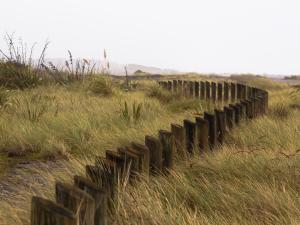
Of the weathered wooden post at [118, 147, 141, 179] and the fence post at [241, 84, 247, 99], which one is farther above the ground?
the weathered wooden post at [118, 147, 141, 179]

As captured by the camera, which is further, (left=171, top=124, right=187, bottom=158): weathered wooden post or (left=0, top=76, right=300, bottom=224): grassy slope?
(left=171, top=124, right=187, bottom=158): weathered wooden post

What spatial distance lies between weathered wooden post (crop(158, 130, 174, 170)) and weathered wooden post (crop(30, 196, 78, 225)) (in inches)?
67.2

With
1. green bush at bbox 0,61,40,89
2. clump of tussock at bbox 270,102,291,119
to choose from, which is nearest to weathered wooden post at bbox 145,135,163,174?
clump of tussock at bbox 270,102,291,119

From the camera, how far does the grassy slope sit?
2.36 meters

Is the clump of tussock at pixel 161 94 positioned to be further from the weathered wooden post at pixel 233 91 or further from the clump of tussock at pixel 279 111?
the clump of tussock at pixel 279 111

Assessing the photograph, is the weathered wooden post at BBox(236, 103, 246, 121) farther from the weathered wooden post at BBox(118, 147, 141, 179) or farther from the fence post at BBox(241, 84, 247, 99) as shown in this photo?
the fence post at BBox(241, 84, 247, 99)

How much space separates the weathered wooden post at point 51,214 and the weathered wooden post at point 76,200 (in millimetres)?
167

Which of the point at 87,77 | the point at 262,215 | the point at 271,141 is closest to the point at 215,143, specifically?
the point at 271,141

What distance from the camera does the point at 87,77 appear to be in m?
10.3

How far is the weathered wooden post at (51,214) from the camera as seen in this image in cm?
143

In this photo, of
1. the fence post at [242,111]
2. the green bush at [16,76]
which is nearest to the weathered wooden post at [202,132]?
the fence post at [242,111]

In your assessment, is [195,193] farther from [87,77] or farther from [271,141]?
[87,77]

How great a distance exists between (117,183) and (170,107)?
5441mm

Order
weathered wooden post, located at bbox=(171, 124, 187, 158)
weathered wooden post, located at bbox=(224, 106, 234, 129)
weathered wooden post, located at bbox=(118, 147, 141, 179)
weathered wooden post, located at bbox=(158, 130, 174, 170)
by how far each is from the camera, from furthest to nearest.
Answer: weathered wooden post, located at bbox=(224, 106, 234, 129) < weathered wooden post, located at bbox=(171, 124, 187, 158) < weathered wooden post, located at bbox=(158, 130, 174, 170) < weathered wooden post, located at bbox=(118, 147, 141, 179)
